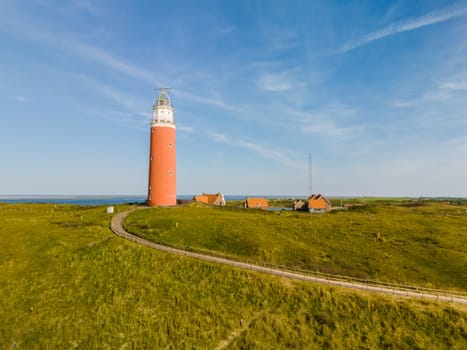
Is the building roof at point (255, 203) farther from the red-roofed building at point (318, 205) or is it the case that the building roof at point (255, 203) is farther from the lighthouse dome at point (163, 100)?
the lighthouse dome at point (163, 100)

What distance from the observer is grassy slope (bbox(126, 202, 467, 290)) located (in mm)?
33406

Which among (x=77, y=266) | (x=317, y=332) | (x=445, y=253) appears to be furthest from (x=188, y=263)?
(x=445, y=253)

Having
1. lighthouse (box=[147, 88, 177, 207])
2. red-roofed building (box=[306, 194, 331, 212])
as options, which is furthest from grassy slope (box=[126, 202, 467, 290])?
red-roofed building (box=[306, 194, 331, 212])

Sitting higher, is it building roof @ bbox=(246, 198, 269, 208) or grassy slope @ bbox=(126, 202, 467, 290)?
building roof @ bbox=(246, 198, 269, 208)

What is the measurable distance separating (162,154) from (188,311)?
129 feet

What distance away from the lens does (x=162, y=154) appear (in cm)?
5847

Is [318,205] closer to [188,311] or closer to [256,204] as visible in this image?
[256,204]

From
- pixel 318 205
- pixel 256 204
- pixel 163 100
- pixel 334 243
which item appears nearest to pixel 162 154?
pixel 163 100

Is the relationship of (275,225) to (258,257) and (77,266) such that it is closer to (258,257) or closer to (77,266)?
(258,257)

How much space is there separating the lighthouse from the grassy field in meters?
28.6

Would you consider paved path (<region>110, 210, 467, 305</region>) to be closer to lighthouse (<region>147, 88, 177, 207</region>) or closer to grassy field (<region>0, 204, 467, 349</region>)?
grassy field (<region>0, 204, 467, 349</region>)

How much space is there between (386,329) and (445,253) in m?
23.5

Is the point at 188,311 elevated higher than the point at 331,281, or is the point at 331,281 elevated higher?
the point at 331,281

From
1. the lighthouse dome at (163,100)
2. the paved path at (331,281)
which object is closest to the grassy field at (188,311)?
the paved path at (331,281)
